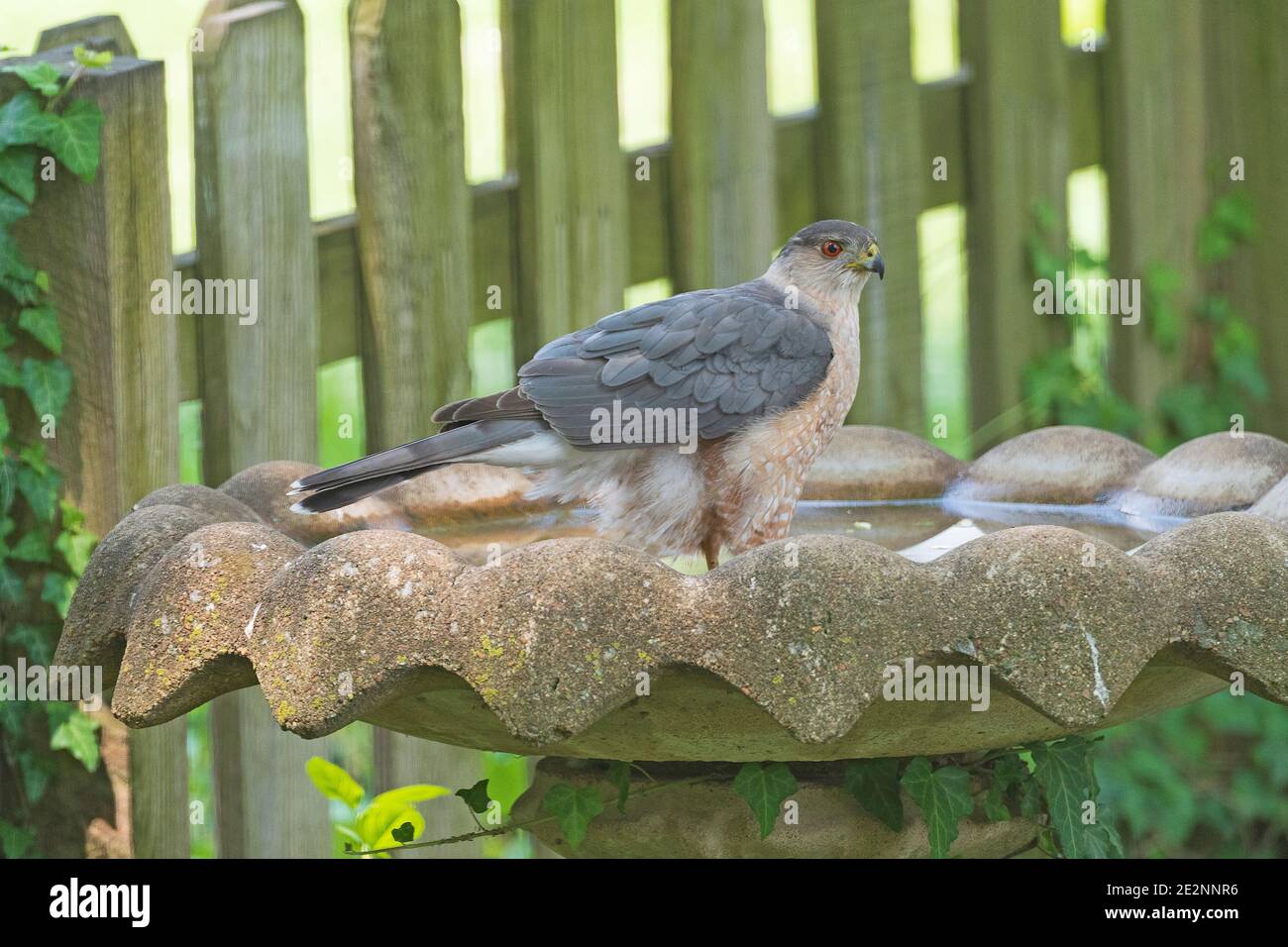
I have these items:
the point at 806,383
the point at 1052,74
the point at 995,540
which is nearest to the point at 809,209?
the point at 1052,74

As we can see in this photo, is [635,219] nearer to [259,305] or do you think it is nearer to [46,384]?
[259,305]

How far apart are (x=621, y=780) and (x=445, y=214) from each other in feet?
5.94

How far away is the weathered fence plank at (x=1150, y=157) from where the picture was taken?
5094 millimetres

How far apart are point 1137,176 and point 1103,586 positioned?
349 centimetres

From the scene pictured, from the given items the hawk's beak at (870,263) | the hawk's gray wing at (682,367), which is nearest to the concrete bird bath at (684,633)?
the hawk's gray wing at (682,367)

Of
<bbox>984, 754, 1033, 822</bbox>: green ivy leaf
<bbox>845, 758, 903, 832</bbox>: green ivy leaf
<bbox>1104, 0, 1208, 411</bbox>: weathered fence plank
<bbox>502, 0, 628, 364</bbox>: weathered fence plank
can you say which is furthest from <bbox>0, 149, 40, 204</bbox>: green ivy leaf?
<bbox>1104, 0, 1208, 411</bbox>: weathered fence plank

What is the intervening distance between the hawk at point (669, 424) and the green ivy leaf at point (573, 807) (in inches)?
21.4

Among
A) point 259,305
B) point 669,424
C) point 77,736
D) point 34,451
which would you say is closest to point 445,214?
point 259,305

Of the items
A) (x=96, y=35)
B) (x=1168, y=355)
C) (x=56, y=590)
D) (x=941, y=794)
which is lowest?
(x=941, y=794)

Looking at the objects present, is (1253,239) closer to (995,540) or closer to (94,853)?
(995,540)

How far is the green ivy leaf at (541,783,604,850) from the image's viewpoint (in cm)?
269

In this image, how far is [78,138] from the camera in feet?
11.7

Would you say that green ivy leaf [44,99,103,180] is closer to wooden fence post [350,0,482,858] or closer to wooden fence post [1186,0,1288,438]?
wooden fence post [350,0,482,858]

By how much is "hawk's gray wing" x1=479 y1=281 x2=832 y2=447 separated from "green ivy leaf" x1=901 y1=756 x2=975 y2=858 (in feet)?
2.50
